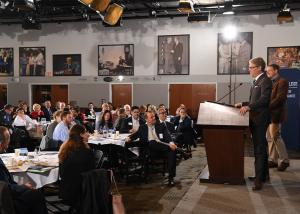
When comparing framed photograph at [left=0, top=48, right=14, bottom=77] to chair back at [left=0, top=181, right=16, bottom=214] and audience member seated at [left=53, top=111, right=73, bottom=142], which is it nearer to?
audience member seated at [left=53, top=111, right=73, bottom=142]

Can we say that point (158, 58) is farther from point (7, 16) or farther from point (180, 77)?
point (7, 16)

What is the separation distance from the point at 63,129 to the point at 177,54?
9849 mm

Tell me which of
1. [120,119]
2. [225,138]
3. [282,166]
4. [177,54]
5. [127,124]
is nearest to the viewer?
[225,138]

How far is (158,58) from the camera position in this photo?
16156 mm

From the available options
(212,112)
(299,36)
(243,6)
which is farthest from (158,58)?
(212,112)

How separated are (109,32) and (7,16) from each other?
428 cm

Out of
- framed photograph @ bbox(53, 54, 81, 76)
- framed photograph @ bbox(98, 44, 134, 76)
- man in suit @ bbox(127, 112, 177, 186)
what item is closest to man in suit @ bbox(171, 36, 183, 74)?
framed photograph @ bbox(98, 44, 134, 76)

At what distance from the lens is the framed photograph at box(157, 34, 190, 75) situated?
52.0 ft

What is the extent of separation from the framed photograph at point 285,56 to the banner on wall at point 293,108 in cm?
450

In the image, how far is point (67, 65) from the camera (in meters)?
17.2

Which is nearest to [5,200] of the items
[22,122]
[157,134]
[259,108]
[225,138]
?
[225,138]

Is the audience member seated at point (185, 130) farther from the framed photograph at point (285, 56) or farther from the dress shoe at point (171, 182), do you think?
the framed photograph at point (285, 56)

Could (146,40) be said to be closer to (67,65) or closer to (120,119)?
(67,65)

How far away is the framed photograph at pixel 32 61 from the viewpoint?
57.8 feet
